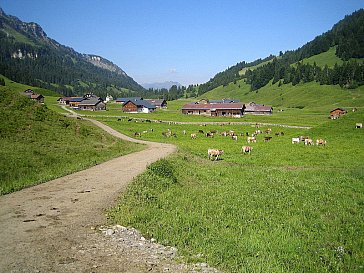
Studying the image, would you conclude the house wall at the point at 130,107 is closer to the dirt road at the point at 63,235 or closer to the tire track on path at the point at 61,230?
the tire track on path at the point at 61,230

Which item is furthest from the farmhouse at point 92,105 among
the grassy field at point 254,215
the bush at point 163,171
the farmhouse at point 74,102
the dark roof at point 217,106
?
the bush at point 163,171

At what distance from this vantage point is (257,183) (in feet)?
71.1

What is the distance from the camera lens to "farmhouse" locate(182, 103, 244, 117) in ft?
438

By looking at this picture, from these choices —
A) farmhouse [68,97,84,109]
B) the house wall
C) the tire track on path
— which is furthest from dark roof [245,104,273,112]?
the tire track on path

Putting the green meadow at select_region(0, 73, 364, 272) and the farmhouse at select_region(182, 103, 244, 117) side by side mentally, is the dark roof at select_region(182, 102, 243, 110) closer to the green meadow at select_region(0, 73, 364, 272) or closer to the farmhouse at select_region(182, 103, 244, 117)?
the farmhouse at select_region(182, 103, 244, 117)

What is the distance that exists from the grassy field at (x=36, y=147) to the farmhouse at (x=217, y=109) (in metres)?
94.6

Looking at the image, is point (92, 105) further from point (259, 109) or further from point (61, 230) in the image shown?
point (61, 230)

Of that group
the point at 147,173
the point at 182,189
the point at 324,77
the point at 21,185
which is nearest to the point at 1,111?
the point at 21,185

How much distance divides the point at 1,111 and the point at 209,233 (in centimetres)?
3275

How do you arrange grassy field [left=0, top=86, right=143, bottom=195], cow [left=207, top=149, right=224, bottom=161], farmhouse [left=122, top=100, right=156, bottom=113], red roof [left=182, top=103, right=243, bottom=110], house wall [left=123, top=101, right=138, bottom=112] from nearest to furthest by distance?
grassy field [left=0, top=86, right=143, bottom=195]
cow [left=207, top=149, right=224, bottom=161]
red roof [left=182, top=103, right=243, bottom=110]
farmhouse [left=122, top=100, right=156, bottom=113]
house wall [left=123, top=101, right=138, bottom=112]

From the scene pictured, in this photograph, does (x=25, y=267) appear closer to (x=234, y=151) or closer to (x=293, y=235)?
(x=293, y=235)

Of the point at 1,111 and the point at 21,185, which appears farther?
the point at 1,111

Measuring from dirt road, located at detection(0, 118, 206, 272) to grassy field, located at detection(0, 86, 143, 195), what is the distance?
9.78 feet

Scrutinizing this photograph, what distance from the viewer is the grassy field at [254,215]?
407 inches
